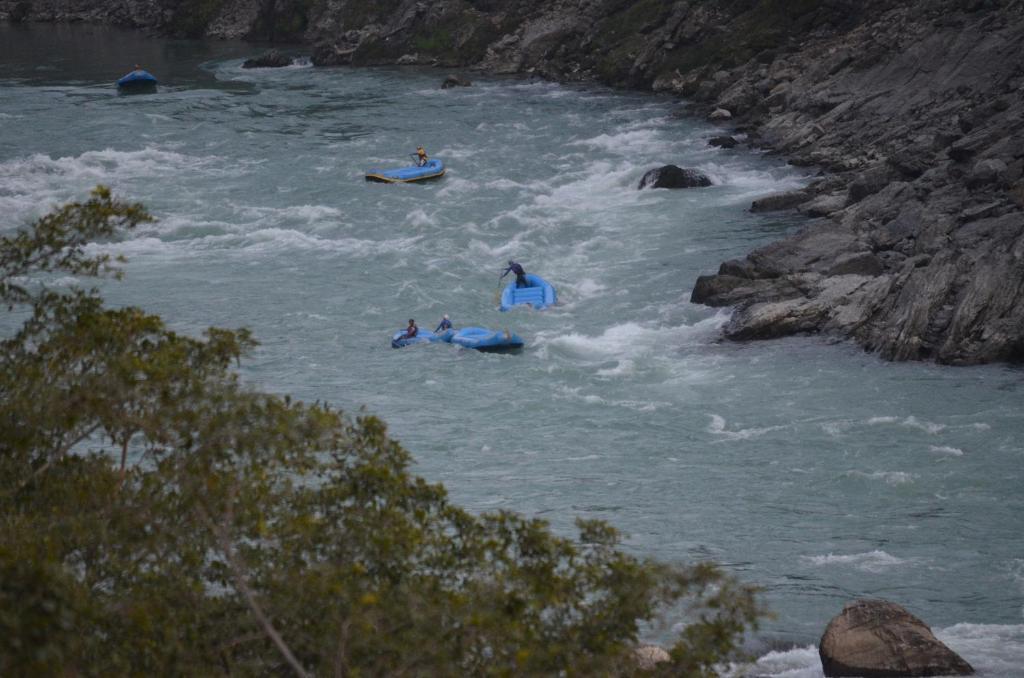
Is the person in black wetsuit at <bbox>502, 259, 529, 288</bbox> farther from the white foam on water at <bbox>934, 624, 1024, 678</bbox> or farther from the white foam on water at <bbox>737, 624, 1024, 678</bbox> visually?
the white foam on water at <bbox>934, 624, 1024, 678</bbox>

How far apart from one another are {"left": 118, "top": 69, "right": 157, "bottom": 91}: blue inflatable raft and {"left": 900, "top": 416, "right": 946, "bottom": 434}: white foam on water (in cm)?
4833

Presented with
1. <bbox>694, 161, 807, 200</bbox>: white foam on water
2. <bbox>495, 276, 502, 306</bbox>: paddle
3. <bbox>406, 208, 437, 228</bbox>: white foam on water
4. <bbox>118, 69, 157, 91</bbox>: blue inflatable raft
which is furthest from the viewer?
<bbox>118, 69, 157, 91</bbox>: blue inflatable raft

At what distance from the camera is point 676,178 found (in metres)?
45.4

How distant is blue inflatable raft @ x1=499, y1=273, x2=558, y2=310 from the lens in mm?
34625

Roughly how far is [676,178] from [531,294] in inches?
491

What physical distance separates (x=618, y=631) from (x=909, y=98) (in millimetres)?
38654

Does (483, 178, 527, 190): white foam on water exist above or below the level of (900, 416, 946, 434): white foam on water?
above

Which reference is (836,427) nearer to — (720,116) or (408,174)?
(408,174)

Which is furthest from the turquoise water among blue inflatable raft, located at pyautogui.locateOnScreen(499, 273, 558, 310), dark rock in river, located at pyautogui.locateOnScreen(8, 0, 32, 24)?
dark rock in river, located at pyautogui.locateOnScreen(8, 0, 32, 24)

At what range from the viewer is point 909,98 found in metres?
46.1

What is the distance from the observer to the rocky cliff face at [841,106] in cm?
3052

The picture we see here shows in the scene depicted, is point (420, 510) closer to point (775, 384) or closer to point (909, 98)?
point (775, 384)

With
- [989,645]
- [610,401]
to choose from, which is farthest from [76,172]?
[989,645]

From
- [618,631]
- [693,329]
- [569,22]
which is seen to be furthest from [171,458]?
[569,22]
